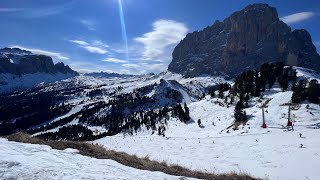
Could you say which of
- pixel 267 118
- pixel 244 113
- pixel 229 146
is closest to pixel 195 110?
pixel 244 113

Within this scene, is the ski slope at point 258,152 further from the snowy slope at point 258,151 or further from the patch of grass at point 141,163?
the patch of grass at point 141,163

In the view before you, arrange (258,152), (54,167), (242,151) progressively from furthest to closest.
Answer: (242,151)
(258,152)
(54,167)

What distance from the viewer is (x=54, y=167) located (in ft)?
35.7

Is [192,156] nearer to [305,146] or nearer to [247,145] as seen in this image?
[247,145]

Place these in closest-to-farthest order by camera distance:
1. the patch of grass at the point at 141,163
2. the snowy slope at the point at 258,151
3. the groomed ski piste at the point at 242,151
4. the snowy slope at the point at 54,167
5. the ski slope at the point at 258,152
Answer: the snowy slope at the point at 54,167 → the groomed ski piste at the point at 242,151 → the patch of grass at the point at 141,163 → the ski slope at the point at 258,152 → the snowy slope at the point at 258,151

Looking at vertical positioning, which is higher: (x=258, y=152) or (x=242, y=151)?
(x=258, y=152)

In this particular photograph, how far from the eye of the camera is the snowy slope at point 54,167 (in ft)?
32.8

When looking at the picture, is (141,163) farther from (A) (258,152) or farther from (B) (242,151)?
(B) (242,151)

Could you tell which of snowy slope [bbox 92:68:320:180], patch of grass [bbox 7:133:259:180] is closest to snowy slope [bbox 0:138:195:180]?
patch of grass [bbox 7:133:259:180]

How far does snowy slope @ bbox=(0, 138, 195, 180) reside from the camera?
10000 mm

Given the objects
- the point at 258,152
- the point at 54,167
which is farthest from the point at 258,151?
the point at 54,167

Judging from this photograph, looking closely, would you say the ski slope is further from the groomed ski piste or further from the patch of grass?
the patch of grass

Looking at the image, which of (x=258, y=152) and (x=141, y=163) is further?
(x=258, y=152)

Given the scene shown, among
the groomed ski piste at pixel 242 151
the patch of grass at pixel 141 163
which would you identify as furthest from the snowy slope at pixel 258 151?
the patch of grass at pixel 141 163
